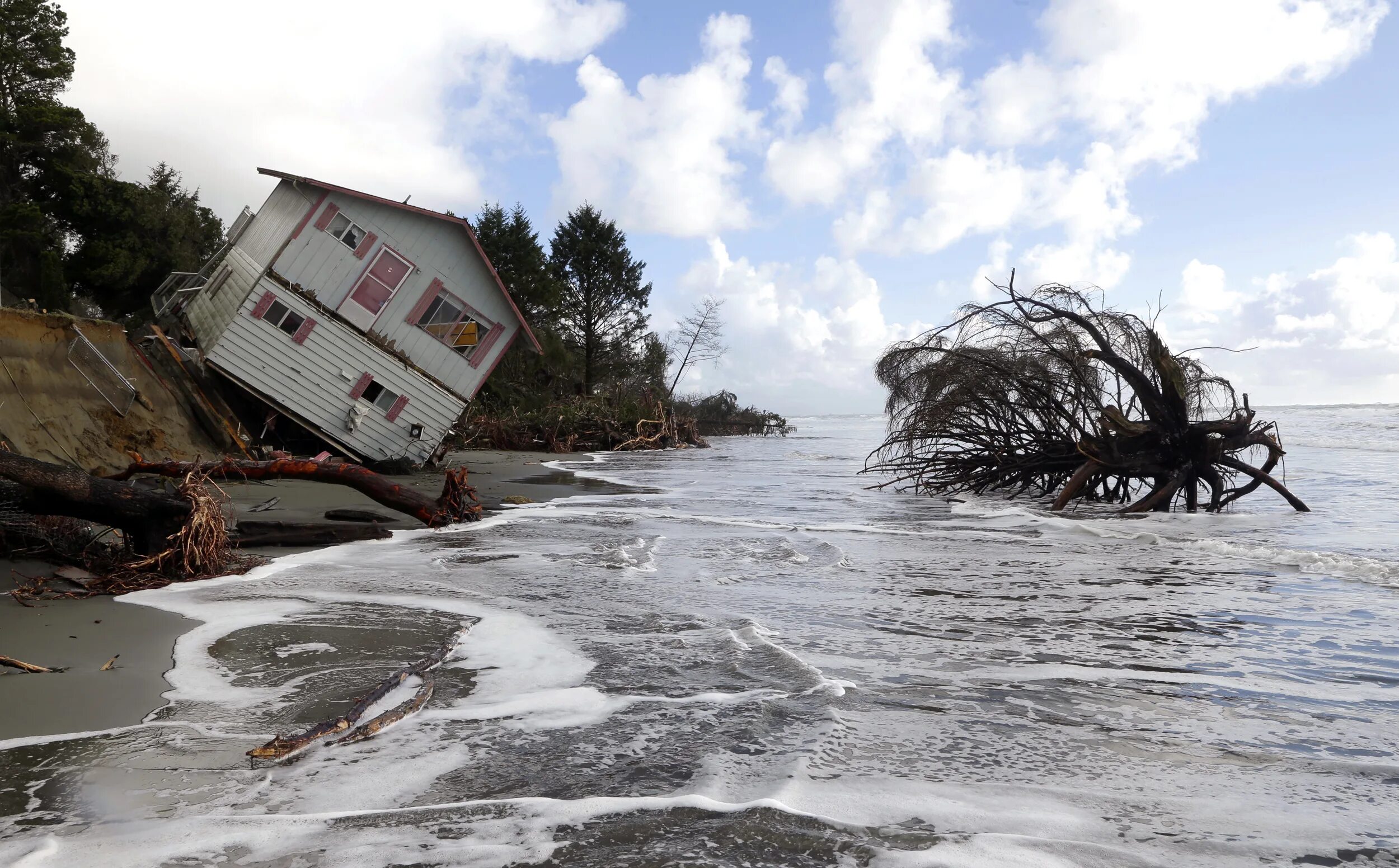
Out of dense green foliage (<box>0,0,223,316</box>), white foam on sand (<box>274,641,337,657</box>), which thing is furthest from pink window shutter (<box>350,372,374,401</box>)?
dense green foliage (<box>0,0,223,316</box>)

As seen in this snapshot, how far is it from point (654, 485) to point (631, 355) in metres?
28.2

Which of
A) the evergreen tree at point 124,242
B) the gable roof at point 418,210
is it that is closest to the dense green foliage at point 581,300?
the evergreen tree at point 124,242

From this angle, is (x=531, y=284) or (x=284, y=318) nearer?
(x=284, y=318)

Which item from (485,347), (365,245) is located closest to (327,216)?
(365,245)

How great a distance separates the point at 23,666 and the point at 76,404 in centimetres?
954

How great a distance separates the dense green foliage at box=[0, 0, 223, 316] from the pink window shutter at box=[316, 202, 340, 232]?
52.8 ft

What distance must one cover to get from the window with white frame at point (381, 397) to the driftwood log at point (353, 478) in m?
8.05

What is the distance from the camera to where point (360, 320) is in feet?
54.3

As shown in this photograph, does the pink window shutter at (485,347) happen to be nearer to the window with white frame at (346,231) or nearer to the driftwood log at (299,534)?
the window with white frame at (346,231)

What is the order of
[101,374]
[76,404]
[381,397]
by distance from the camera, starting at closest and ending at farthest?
[76,404] < [101,374] < [381,397]

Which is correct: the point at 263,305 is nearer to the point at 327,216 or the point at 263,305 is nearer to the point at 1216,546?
the point at 327,216

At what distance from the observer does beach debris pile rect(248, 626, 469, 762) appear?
286cm

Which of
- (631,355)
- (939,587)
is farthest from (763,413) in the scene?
(939,587)

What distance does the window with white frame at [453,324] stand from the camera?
17.3 m
